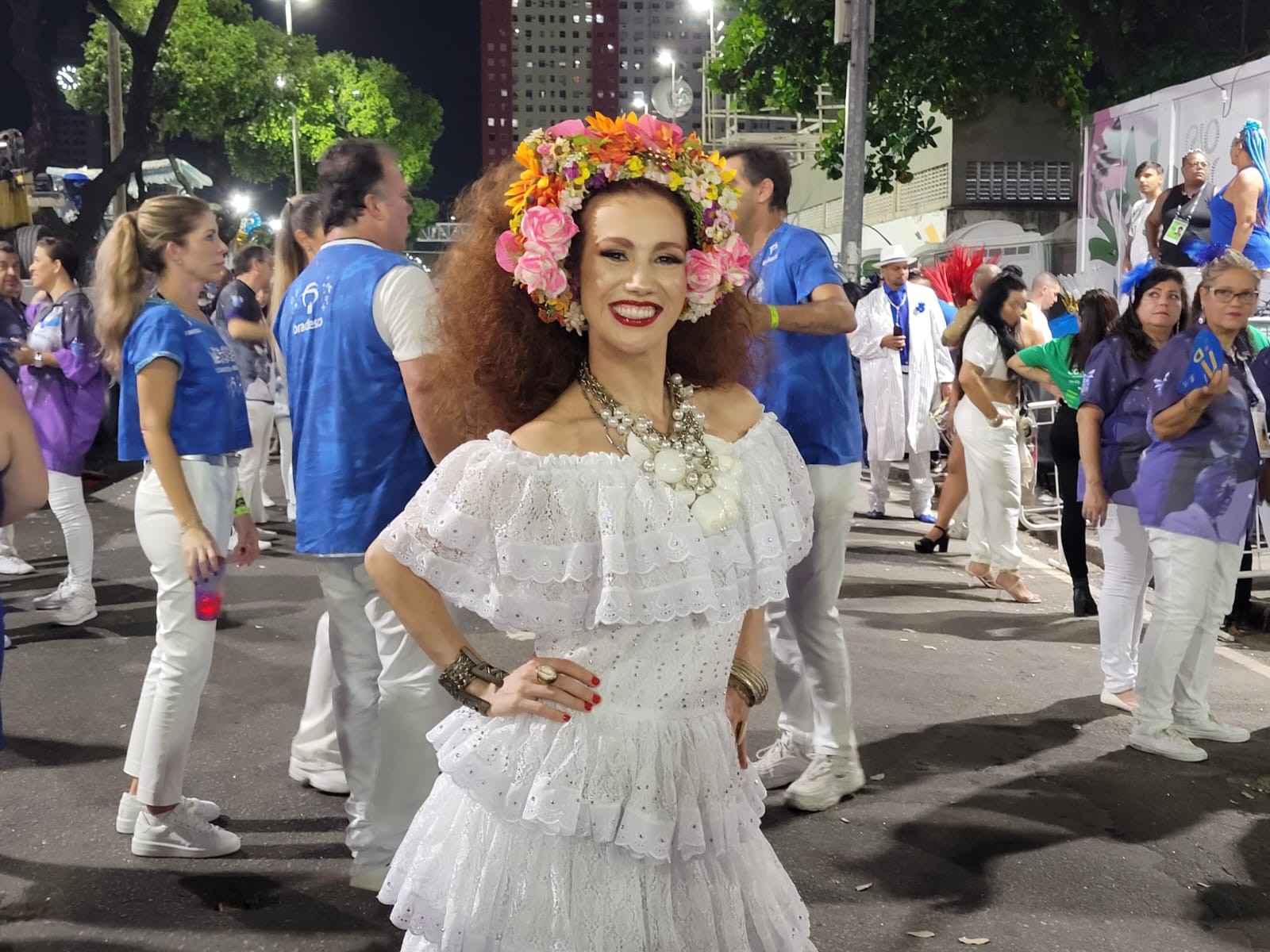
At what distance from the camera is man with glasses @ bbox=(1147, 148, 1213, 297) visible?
1051 centimetres

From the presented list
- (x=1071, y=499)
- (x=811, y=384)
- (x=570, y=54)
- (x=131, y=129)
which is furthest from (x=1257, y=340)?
(x=570, y=54)

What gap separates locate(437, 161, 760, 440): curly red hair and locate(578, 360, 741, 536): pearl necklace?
3.3 inches

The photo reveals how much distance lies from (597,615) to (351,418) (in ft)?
5.83

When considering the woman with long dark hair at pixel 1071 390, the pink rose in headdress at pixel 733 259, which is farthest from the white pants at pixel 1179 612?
the pink rose in headdress at pixel 733 259

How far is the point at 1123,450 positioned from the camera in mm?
5762

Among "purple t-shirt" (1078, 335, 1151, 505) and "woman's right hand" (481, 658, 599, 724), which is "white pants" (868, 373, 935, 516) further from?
"woman's right hand" (481, 658, 599, 724)

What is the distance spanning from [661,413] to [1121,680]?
14.1ft

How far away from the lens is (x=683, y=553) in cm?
222

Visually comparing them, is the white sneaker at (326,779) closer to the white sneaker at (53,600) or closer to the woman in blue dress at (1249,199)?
the white sneaker at (53,600)

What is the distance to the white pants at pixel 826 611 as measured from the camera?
4.66 meters

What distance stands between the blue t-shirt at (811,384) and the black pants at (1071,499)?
12.0 ft

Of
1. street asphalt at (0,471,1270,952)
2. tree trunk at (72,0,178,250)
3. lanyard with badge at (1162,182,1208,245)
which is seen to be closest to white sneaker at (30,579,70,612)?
street asphalt at (0,471,1270,952)

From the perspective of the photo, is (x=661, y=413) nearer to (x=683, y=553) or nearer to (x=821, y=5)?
(x=683, y=553)

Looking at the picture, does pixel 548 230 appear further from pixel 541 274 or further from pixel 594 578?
pixel 594 578
